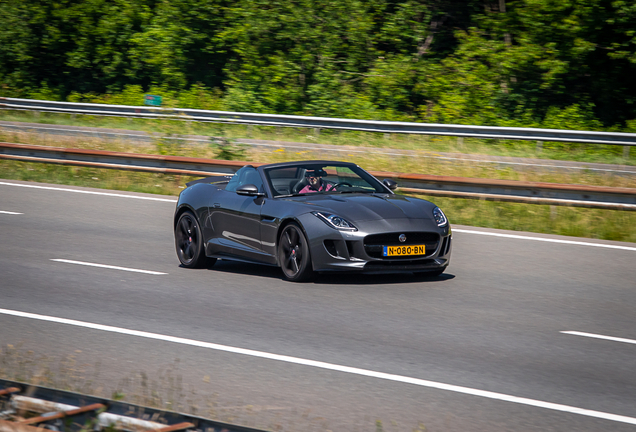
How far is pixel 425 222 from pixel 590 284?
6.31 ft

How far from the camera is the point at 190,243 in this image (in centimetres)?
1057

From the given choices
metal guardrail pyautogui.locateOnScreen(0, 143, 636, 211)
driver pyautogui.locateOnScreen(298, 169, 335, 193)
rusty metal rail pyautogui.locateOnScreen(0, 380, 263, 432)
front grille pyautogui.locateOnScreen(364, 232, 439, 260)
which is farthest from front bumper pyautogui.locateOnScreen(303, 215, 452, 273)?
metal guardrail pyautogui.locateOnScreen(0, 143, 636, 211)

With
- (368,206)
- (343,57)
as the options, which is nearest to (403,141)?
(343,57)

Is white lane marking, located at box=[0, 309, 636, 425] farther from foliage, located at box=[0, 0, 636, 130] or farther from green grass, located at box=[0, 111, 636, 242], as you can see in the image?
foliage, located at box=[0, 0, 636, 130]

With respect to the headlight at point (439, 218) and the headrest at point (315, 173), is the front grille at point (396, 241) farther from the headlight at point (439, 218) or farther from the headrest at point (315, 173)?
the headrest at point (315, 173)

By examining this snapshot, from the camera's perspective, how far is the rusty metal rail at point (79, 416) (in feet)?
12.4

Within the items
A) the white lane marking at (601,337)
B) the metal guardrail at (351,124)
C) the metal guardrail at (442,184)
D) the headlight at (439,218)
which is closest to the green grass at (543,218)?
the metal guardrail at (442,184)

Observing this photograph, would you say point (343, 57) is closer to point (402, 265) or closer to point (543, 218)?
point (543, 218)

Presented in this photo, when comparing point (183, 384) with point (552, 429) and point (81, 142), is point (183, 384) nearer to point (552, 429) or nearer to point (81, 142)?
point (552, 429)

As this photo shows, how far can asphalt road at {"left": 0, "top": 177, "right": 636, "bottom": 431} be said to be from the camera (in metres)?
5.10

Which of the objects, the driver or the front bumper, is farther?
the driver

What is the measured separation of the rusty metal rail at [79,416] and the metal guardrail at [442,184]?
1001 centimetres

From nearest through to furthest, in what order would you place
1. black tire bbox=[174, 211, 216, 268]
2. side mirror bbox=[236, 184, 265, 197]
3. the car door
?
1. side mirror bbox=[236, 184, 265, 197]
2. the car door
3. black tire bbox=[174, 211, 216, 268]

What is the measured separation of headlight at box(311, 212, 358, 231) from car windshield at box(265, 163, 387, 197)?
857mm
